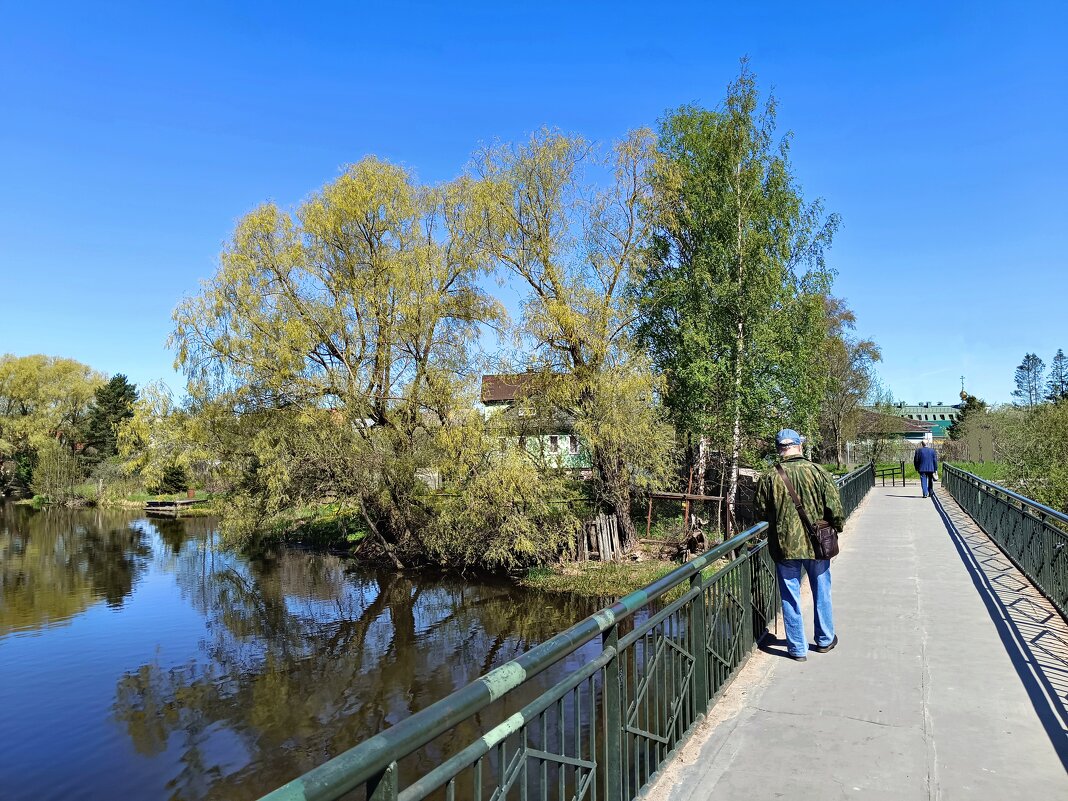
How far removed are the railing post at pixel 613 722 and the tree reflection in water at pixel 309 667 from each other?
6003 mm

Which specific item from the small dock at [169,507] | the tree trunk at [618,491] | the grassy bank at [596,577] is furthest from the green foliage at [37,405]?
the tree trunk at [618,491]

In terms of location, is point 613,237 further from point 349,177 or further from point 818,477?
Result: point 818,477

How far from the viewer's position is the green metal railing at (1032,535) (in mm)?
7305

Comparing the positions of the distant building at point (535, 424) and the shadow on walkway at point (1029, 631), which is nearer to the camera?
the shadow on walkway at point (1029, 631)

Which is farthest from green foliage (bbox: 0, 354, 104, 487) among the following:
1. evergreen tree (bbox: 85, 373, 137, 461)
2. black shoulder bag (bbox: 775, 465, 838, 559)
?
black shoulder bag (bbox: 775, 465, 838, 559)

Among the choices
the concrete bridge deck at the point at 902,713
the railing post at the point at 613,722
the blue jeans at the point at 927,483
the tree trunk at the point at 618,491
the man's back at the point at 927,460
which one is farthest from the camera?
the blue jeans at the point at 927,483

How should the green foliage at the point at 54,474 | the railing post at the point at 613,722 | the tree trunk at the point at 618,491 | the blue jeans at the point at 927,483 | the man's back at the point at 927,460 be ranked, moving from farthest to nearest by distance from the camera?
the green foliage at the point at 54,474 → the blue jeans at the point at 927,483 → the man's back at the point at 927,460 → the tree trunk at the point at 618,491 → the railing post at the point at 613,722

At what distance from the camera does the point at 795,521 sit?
5488 mm

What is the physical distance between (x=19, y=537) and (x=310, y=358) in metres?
23.7

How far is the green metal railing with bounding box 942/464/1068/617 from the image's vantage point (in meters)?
Result: 7.30

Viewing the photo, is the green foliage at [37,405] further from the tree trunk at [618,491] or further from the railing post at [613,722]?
the railing post at [613,722]

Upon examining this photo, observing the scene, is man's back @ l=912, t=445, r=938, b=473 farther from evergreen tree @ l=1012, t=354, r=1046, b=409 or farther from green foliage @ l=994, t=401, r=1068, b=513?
evergreen tree @ l=1012, t=354, r=1046, b=409

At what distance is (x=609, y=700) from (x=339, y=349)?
18.7m

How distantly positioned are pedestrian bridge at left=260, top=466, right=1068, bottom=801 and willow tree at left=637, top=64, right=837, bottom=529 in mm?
14143
